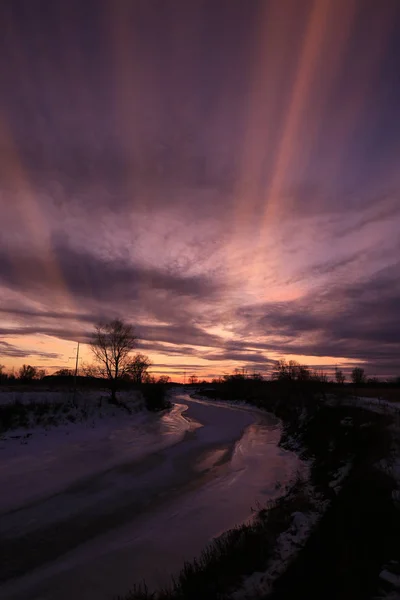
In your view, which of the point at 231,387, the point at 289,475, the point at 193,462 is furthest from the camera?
the point at 231,387

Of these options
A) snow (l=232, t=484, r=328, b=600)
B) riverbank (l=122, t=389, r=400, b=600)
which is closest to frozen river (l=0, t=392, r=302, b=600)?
riverbank (l=122, t=389, r=400, b=600)

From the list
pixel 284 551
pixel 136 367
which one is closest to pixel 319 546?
pixel 284 551

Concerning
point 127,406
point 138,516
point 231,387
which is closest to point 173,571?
point 138,516

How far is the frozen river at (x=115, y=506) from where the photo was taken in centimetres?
835

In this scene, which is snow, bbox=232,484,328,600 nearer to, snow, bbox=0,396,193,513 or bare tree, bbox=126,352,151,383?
snow, bbox=0,396,193,513

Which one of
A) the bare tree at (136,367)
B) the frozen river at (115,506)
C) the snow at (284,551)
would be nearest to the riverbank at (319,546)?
the snow at (284,551)

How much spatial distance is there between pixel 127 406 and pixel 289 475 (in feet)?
107

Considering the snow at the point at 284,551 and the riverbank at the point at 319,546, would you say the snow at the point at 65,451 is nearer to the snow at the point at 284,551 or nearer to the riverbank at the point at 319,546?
the riverbank at the point at 319,546

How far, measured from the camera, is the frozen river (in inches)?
329

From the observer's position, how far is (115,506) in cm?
1292

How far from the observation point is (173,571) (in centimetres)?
829

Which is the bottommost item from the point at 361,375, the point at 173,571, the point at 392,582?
the point at 173,571

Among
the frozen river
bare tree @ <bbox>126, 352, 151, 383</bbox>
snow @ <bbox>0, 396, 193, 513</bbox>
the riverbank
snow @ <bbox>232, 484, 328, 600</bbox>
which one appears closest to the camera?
the riverbank

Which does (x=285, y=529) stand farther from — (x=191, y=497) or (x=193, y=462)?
(x=193, y=462)
